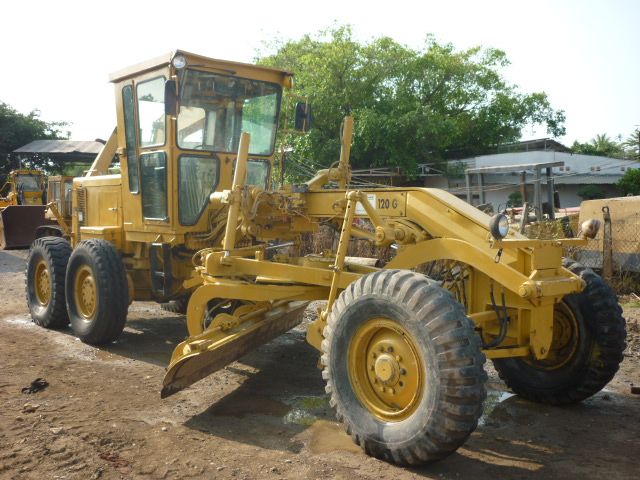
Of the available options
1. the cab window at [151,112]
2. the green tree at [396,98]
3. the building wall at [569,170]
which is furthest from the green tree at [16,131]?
the cab window at [151,112]

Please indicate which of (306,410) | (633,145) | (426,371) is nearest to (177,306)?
(306,410)

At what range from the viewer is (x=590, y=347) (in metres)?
4.60

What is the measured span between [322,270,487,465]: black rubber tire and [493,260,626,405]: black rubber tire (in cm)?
153

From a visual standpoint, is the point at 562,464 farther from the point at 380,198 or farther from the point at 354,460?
the point at 380,198

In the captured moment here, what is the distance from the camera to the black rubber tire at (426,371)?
11.3ft

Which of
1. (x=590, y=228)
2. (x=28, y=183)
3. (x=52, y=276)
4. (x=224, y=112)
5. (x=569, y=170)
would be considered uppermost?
(x=569, y=170)

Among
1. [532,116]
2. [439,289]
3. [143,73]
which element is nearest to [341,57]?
[532,116]

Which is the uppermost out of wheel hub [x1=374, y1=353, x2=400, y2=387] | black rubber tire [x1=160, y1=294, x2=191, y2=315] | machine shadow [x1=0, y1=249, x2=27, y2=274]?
machine shadow [x1=0, y1=249, x2=27, y2=274]

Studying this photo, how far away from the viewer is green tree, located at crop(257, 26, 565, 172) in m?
20.6

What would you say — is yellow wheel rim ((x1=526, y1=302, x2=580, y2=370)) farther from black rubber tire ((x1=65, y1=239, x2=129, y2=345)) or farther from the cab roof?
black rubber tire ((x1=65, y1=239, x2=129, y2=345))

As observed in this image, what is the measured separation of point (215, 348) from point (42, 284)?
13.3 feet

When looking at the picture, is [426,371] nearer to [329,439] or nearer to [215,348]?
[329,439]

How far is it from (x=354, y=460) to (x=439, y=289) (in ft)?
3.92

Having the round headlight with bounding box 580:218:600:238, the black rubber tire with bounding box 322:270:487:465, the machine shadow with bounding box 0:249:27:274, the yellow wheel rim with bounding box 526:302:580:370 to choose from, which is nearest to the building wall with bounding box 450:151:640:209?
the machine shadow with bounding box 0:249:27:274
